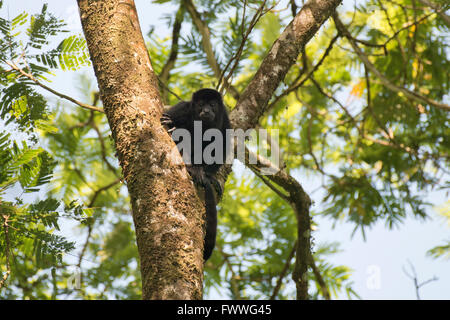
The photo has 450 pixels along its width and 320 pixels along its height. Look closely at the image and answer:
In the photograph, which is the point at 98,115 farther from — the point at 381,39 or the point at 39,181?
the point at 381,39

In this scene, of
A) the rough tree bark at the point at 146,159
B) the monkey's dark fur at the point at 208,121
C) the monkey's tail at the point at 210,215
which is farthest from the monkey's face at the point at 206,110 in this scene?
the rough tree bark at the point at 146,159

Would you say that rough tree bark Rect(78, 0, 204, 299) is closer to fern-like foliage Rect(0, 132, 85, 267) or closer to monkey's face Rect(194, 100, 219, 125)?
fern-like foliage Rect(0, 132, 85, 267)

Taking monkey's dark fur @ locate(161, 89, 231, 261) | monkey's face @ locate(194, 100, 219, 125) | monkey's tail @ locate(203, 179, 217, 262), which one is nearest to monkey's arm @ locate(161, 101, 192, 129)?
monkey's dark fur @ locate(161, 89, 231, 261)

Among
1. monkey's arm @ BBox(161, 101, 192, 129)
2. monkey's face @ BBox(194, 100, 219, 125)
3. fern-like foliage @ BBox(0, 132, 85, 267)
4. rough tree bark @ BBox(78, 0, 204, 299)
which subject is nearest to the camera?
rough tree bark @ BBox(78, 0, 204, 299)

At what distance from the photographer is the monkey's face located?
14.5 feet

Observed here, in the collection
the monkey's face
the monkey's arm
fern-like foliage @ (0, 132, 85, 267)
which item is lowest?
fern-like foliage @ (0, 132, 85, 267)

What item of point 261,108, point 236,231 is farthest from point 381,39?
point 261,108

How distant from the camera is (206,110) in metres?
4.41

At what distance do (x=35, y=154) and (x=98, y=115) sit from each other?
12.6 ft

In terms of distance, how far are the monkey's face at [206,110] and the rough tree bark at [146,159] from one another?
1482mm

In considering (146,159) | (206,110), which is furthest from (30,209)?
(206,110)

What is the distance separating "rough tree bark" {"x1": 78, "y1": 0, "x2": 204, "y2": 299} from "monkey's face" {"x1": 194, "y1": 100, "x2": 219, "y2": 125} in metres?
1.48

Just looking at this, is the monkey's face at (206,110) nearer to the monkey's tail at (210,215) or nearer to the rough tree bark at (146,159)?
the monkey's tail at (210,215)

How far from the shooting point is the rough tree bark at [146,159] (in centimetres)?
211
